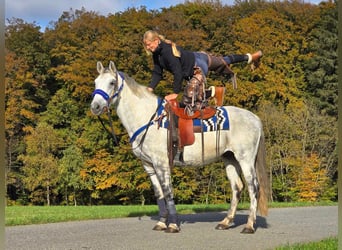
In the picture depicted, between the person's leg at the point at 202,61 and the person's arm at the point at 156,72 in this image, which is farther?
the person's arm at the point at 156,72

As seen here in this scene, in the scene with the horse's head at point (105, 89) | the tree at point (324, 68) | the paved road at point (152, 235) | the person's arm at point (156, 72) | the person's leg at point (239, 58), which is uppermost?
the tree at point (324, 68)

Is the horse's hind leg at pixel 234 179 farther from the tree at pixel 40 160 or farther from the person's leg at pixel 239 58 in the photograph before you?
the tree at pixel 40 160

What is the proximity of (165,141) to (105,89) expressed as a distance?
4.29 ft

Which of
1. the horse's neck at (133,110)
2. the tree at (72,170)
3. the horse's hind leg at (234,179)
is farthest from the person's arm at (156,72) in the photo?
the tree at (72,170)

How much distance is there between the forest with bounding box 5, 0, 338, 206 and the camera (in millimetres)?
30016

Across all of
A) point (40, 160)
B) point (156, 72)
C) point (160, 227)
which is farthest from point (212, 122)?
point (40, 160)

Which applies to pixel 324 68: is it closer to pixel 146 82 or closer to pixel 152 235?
pixel 146 82

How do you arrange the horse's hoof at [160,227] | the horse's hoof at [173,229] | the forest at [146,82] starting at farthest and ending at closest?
1. the forest at [146,82]
2. the horse's hoof at [160,227]
3. the horse's hoof at [173,229]

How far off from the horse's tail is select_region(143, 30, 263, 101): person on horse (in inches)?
64.1

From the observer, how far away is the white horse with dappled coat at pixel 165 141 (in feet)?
26.3

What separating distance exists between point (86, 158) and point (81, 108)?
3.74 m

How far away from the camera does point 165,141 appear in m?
8.05

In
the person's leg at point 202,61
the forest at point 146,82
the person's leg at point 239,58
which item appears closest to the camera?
the person's leg at point 202,61

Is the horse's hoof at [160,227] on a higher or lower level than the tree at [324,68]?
lower
